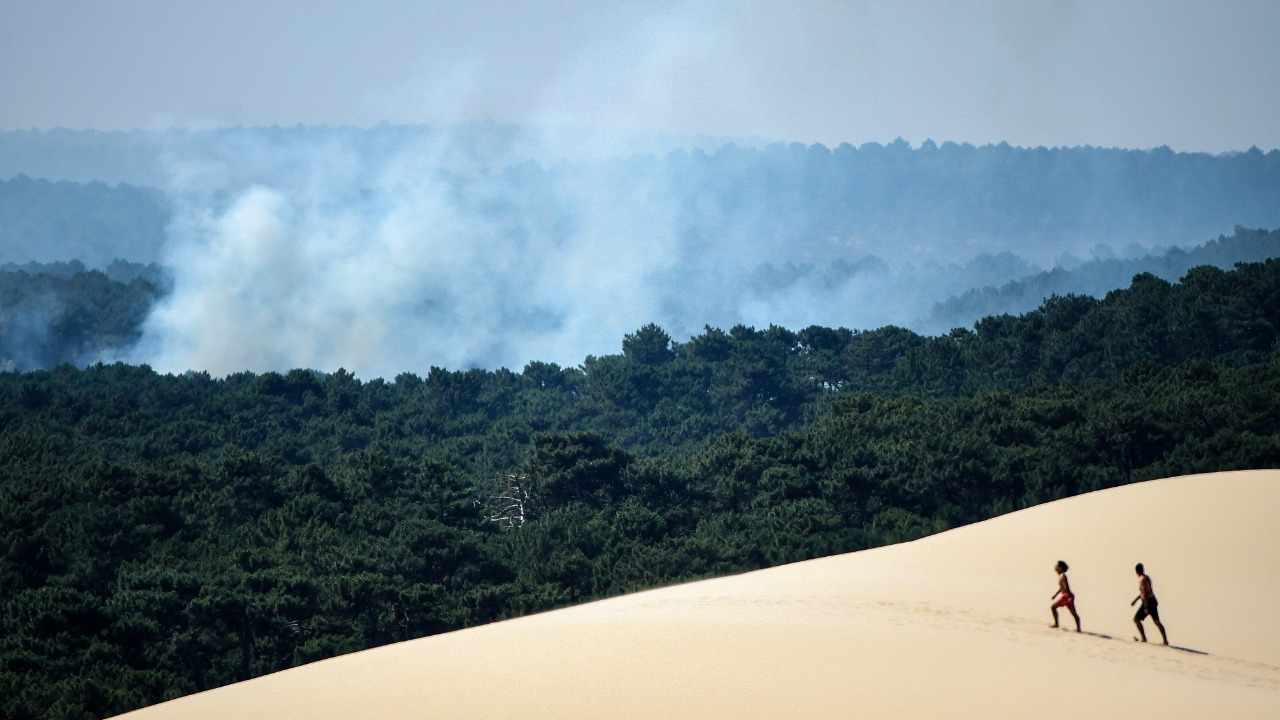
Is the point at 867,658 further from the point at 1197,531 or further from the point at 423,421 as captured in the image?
the point at 423,421

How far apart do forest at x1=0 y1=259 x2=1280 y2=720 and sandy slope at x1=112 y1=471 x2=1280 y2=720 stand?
13.5 m

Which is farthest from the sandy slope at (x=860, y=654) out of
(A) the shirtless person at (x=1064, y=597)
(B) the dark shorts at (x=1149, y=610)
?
(B) the dark shorts at (x=1149, y=610)

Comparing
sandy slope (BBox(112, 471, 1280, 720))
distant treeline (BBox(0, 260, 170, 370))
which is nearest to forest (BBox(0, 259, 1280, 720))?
sandy slope (BBox(112, 471, 1280, 720))

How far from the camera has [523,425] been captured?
10100cm

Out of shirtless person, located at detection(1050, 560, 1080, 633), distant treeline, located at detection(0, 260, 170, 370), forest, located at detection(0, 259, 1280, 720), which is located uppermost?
distant treeline, located at detection(0, 260, 170, 370)

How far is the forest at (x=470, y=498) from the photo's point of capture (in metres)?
41.4

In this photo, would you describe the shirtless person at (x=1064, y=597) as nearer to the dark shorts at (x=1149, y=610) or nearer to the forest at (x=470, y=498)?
the dark shorts at (x=1149, y=610)

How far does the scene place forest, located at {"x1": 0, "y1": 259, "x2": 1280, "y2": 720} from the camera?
4138 centimetres

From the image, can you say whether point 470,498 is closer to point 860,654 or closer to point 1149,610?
point 1149,610

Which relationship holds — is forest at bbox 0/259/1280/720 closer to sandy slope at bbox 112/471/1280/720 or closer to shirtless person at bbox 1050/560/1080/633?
sandy slope at bbox 112/471/1280/720

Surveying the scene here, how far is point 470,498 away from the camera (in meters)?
65.1

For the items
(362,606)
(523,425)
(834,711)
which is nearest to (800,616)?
(834,711)

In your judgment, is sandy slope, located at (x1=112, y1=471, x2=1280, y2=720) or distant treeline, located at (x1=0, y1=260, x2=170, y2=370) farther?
distant treeline, located at (x1=0, y1=260, x2=170, y2=370)

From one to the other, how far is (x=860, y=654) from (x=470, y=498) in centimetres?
4753
